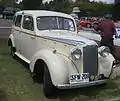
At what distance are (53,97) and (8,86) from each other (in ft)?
4.18

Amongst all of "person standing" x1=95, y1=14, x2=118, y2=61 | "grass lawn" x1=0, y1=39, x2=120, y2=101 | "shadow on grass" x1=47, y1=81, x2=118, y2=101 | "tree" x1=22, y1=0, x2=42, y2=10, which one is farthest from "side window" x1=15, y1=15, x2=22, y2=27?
"tree" x1=22, y1=0, x2=42, y2=10

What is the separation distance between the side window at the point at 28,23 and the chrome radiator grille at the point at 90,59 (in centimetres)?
227

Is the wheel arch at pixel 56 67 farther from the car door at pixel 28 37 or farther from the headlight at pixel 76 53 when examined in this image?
the car door at pixel 28 37

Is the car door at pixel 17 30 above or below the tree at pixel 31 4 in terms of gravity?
above

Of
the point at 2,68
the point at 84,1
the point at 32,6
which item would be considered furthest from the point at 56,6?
the point at 2,68

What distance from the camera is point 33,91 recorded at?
7.19 m

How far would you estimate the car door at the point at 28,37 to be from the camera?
8445 millimetres

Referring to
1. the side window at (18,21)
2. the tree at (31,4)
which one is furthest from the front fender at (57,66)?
the tree at (31,4)

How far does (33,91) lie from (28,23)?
2.51 metres

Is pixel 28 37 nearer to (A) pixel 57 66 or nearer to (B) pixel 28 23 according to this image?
(B) pixel 28 23

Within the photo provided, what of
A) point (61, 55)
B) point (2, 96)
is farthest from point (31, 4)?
point (2, 96)

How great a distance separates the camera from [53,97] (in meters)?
6.89

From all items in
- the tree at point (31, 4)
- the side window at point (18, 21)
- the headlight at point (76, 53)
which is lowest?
the tree at point (31, 4)

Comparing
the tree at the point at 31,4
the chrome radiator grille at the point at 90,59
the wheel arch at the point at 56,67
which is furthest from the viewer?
the tree at the point at 31,4
